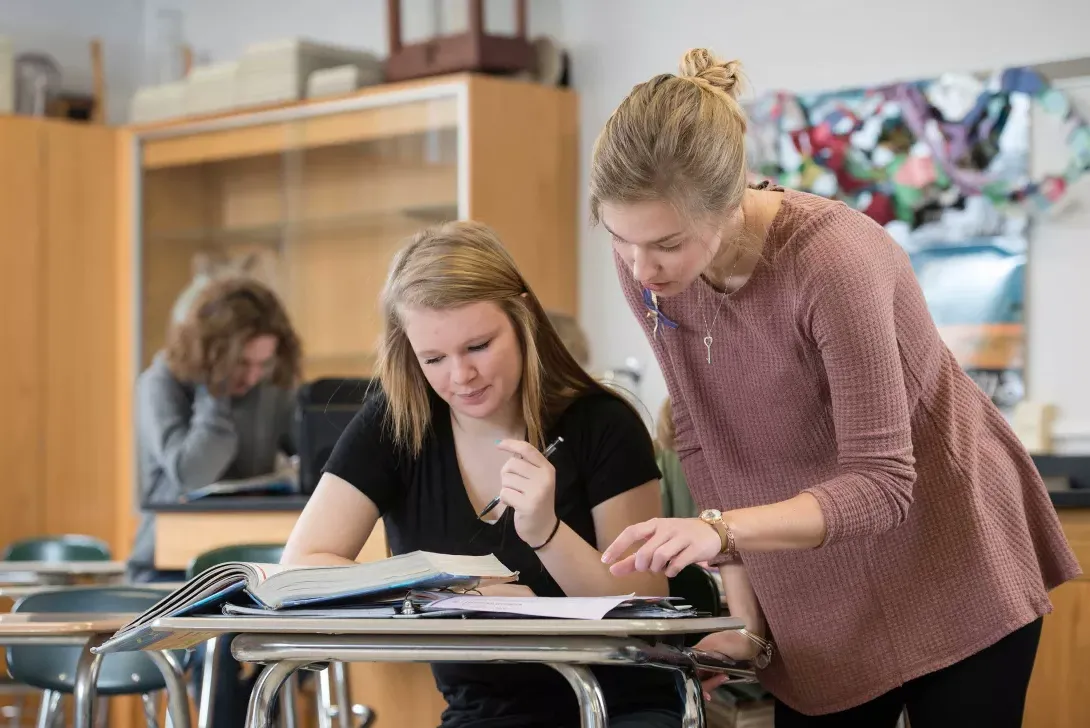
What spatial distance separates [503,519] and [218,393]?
2.15m

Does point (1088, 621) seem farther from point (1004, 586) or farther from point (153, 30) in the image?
point (153, 30)

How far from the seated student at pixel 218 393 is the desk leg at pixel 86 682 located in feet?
5.81

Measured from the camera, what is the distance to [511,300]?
1.68m

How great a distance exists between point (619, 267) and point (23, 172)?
388 centimetres

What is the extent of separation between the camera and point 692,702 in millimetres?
1272

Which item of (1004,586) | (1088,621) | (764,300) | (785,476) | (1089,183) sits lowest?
(1088,621)

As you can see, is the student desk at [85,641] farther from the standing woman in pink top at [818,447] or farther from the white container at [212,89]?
the white container at [212,89]

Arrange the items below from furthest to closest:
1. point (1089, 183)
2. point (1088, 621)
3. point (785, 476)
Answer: point (1089, 183) < point (1088, 621) < point (785, 476)

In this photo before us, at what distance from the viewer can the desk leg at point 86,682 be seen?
5.45 feet

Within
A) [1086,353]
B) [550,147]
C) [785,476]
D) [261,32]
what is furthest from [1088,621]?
[261,32]

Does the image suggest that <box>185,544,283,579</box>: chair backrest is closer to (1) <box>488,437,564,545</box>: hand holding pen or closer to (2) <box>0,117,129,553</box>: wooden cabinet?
(1) <box>488,437,564,545</box>: hand holding pen

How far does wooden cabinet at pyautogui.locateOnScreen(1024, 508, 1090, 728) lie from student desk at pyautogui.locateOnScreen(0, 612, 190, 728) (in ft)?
5.32

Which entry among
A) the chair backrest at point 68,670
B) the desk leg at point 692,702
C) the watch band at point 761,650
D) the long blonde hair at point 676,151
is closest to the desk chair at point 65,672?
the chair backrest at point 68,670

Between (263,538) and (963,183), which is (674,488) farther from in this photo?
(963,183)
